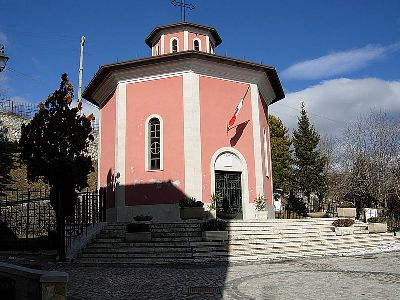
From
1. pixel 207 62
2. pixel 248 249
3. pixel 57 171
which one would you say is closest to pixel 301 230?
pixel 248 249

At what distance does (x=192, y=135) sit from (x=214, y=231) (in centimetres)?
580

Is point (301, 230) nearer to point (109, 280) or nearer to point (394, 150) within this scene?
point (109, 280)

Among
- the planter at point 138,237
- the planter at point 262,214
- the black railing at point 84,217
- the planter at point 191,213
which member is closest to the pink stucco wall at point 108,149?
the black railing at point 84,217

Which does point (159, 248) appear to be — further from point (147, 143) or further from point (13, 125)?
point (13, 125)

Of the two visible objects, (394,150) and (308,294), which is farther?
(394,150)

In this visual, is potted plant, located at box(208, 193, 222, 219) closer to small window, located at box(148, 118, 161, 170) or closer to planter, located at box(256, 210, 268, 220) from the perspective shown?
planter, located at box(256, 210, 268, 220)

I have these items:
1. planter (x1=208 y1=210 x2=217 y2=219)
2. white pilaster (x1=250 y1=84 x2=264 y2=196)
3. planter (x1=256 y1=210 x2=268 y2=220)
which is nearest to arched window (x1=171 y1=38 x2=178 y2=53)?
white pilaster (x1=250 y1=84 x2=264 y2=196)

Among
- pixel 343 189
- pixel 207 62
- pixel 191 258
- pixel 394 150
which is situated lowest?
pixel 191 258

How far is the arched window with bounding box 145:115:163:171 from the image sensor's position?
19.0m

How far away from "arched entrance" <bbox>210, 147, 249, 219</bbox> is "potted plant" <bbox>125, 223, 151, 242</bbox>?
5.61m

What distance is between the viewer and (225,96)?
1986 cm

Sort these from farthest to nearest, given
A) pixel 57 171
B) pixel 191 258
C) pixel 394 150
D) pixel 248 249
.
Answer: pixel 394 150 < pixel 57 171 < pixel 248 249 < pixel 191 258

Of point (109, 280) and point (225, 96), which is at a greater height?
point (225, 96)

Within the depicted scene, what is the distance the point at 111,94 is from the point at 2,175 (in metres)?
13.5
